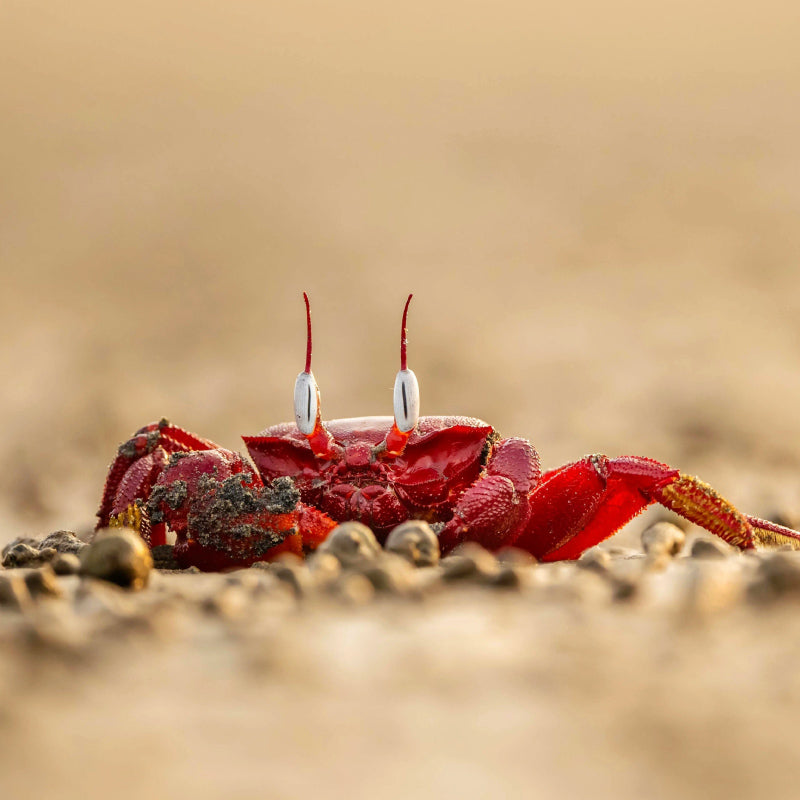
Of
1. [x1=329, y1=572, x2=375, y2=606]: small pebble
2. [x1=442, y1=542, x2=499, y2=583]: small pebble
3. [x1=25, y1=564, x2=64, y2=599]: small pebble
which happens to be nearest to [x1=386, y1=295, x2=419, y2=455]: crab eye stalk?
[x1=442, y1=542, x2=499, y2=583]: small pebble

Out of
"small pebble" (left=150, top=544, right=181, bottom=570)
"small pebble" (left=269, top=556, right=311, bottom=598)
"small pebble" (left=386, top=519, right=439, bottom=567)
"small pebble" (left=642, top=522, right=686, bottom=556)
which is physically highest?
"small pebble" (left=269, top=556, right=311, bottom=598)

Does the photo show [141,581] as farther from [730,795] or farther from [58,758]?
[730,795]

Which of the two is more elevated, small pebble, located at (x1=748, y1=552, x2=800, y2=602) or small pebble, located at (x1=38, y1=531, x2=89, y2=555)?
small pebble, located at (x1=748, y1=552, x2=800, y2=602)

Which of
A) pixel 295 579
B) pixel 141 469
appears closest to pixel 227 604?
pixel 295 579

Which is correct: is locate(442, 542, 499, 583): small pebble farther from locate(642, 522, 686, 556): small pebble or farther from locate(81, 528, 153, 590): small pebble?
locate(642, 522, 686, 556): small pebble

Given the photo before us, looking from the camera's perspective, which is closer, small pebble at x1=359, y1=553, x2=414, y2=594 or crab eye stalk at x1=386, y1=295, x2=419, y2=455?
small pebble at x1=359, y1=553, x2=414, y2=594

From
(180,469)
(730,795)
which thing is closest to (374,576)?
(730,795)
